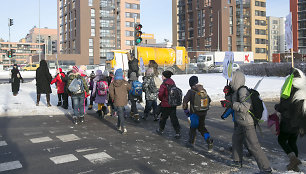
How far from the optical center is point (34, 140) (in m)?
6.37

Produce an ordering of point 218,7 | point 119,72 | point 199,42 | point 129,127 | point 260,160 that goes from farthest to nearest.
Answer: point 199,42
point 218,7
point 129,127
point 119,72
point 260,160

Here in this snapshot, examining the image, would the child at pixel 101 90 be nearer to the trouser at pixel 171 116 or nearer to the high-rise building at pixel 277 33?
the trouser at pixel 171 116

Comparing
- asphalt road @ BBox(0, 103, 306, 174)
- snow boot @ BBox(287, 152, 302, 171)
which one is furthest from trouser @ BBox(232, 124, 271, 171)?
snow boot @ BBox(287, 152, 302, 171)

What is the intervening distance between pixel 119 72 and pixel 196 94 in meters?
2.51

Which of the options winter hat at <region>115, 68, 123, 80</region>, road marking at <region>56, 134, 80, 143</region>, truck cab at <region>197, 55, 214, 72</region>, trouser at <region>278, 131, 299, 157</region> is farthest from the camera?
truck cab at <region>197, 55, 214, 72</region>

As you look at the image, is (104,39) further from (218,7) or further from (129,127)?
(129,127)

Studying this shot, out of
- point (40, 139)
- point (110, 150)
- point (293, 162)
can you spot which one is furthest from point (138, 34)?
point (293, 162)

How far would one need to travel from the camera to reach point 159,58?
33.3 metres

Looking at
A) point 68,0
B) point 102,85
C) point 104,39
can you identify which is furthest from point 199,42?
point 102,85

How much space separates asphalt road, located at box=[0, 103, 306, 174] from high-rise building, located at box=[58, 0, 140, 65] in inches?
2506

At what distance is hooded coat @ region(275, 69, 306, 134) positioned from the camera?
4.18 m

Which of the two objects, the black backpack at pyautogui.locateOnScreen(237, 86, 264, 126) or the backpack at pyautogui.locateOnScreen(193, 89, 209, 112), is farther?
the backpack at pyautogui.locateOnScreen(193, 89, 209, 112)

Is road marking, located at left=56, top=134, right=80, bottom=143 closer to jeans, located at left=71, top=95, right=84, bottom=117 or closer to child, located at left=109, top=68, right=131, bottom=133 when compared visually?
child, located at left=109, top=68, right=131, bottom=133

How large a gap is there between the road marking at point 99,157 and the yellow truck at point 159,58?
25.7 metres
